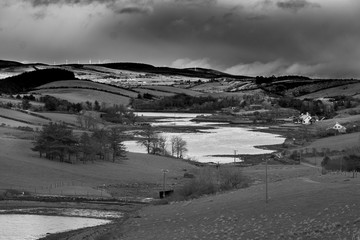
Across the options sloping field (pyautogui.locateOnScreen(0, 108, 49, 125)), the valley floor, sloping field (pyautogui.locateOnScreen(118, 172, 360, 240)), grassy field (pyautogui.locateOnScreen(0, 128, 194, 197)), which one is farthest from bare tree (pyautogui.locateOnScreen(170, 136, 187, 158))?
sloping field (pyautogui.locateOnScreen(118, 172, 360, 240))

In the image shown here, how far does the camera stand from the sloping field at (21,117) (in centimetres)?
16762

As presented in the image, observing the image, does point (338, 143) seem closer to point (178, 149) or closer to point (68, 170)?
point (178, 149)

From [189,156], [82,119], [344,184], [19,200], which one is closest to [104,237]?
[344,184]

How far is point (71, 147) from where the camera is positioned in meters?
101

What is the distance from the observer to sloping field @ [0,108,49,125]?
16762 centimetres

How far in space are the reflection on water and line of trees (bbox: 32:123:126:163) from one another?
41.7 meters

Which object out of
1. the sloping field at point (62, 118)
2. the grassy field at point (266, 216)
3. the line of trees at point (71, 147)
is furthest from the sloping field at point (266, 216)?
the sloping field at point (62, 118)

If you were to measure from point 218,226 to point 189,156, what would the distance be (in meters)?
81.8

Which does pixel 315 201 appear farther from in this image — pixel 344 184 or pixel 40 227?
pixel 40 227

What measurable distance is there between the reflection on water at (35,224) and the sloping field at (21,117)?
110376 mm

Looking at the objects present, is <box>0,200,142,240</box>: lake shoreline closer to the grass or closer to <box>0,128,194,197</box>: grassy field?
the grass

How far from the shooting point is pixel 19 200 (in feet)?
220

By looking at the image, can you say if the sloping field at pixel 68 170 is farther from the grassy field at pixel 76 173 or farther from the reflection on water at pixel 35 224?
the reflection on water at pixel 35 224

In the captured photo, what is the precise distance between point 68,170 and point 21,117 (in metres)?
84.9
